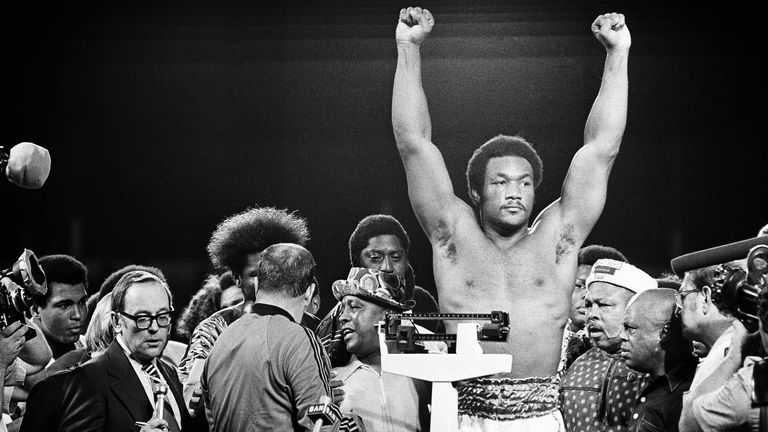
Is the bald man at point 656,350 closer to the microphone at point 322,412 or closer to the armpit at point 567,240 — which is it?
the armpit at point 567,240

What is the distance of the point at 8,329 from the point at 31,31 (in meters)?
4.81

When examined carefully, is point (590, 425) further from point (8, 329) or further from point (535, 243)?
point (8, 329)

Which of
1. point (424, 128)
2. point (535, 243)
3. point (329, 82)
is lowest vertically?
point (535, 243)

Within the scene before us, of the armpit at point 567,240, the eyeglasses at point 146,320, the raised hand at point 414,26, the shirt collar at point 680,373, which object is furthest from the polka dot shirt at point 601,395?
the eyeglasses at point 146,320

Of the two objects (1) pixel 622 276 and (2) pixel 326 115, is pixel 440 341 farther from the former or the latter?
(2) pixel 326 115

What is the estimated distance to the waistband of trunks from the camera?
10.2ft

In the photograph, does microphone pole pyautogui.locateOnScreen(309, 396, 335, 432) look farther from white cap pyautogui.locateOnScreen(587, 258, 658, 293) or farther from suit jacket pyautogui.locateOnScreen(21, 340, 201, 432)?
white cap pyautogui.locateOnScreen(587, 258, 658, 293)

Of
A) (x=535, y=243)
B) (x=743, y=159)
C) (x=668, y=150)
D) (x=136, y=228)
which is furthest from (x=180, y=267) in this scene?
(x=535, y=243)

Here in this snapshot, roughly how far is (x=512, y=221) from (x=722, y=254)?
948mm

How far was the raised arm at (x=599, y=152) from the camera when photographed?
3.27m

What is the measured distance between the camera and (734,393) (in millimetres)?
2236

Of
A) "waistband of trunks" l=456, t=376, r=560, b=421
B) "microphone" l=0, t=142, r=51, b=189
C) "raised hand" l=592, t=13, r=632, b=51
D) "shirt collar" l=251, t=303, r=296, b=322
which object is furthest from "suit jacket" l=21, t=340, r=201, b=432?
"raised hand" l=592, t=13, r=632, b=51

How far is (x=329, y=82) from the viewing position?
7.18m

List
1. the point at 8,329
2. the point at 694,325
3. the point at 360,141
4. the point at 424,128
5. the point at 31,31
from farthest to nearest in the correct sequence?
the point at 360,141, the point at 31,31, the point at 424,128, the point at 694,325, the point at 8,329
